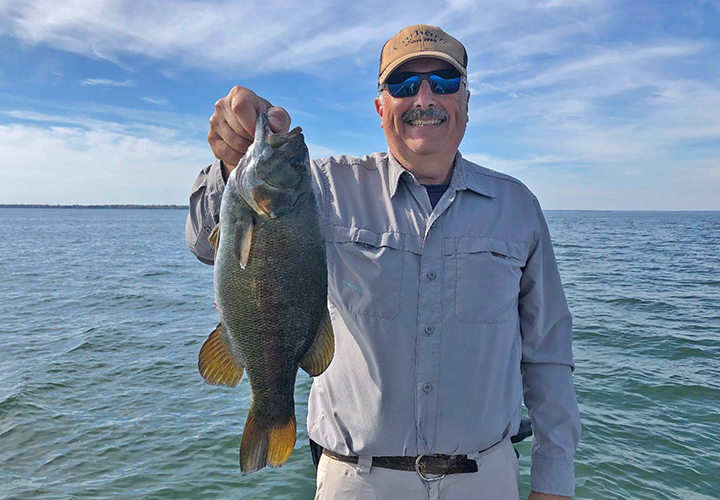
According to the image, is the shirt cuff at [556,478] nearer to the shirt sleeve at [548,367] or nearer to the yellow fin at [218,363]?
the shirt sleeve at [548,367]

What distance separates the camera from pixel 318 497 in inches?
116

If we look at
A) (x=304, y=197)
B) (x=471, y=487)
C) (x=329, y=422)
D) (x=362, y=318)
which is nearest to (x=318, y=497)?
(x=329, y=422)

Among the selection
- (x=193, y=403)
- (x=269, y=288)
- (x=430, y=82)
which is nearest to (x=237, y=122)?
(x=269, y=288)

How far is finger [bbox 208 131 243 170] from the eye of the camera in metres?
2.42

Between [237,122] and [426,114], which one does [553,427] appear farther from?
[237,122]

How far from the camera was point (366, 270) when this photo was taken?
2.82 meters

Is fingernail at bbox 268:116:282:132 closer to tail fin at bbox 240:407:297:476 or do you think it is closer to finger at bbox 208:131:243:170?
finger at bbox 208:131:243:170

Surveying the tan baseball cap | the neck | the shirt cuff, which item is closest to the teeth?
the neck

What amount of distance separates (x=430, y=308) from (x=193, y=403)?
26.7 ft

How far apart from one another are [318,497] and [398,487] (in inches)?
19.7

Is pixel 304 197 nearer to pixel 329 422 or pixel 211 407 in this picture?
pixel 329 422

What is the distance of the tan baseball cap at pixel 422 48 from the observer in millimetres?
3049

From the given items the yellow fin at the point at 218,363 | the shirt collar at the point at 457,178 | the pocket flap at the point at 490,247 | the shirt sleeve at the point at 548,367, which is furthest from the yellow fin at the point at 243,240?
the shirt sleeve at the point at 548,367

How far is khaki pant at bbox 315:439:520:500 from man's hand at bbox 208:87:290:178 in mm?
1693
